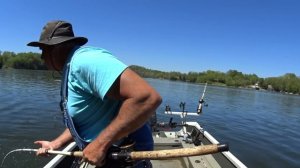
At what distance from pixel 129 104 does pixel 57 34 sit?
0.85m

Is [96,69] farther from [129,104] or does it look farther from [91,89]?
[129,104]

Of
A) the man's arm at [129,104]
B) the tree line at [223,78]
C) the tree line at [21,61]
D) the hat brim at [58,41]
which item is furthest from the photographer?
the tree line at [21,61]

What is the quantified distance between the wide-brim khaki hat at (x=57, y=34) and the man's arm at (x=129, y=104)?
2.01 feet

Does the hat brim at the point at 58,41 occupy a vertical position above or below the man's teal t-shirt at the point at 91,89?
above

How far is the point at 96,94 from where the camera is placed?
2.34m

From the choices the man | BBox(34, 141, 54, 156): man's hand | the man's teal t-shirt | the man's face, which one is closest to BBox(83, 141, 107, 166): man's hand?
the man

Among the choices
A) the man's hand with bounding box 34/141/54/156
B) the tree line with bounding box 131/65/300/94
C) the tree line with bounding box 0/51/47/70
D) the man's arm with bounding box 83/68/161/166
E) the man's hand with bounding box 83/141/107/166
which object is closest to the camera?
the man's arm with bounding box 83/68/161/166

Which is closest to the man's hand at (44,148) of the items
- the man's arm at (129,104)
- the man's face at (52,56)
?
the man's face at (52,56)

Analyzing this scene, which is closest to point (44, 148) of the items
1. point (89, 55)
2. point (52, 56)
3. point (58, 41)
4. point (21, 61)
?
point (52, 56)

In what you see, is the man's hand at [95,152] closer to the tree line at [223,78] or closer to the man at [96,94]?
the man at [96,94]

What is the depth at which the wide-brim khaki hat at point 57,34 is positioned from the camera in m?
2.55

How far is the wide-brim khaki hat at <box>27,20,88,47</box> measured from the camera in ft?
8.37

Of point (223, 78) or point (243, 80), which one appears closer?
point (243, 80)

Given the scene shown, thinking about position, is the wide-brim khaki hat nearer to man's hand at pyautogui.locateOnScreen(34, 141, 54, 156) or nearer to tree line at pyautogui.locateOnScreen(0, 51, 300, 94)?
→ man's hand at pyautogui.locateOnScreen(34, 141, 54, 156)
